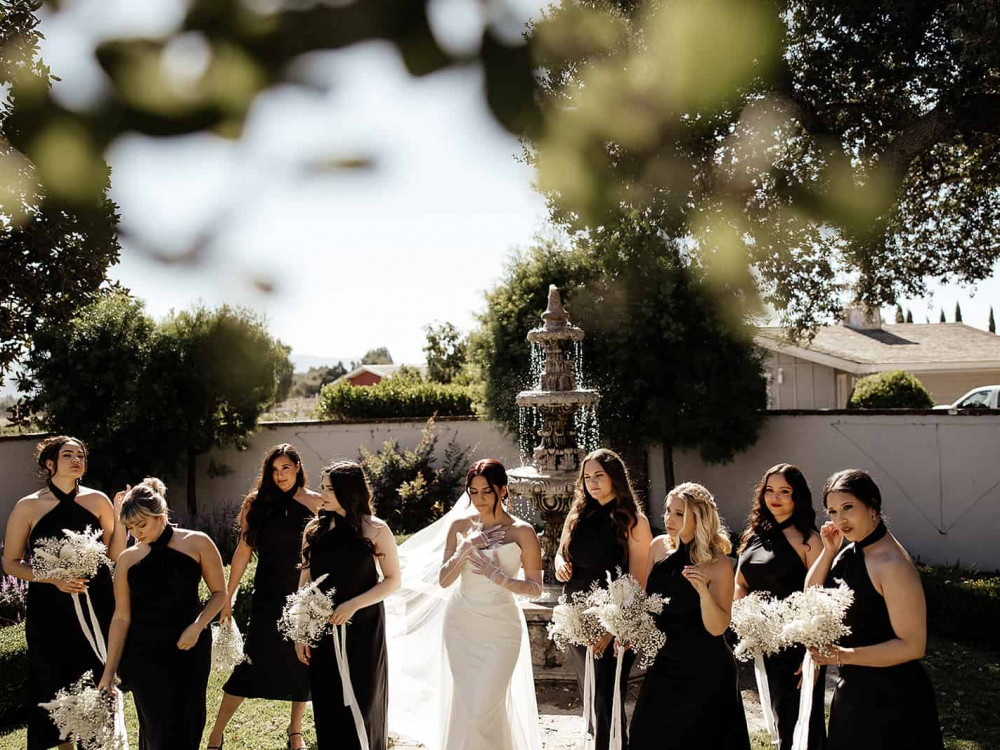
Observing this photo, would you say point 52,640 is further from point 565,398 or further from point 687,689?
point 565,398

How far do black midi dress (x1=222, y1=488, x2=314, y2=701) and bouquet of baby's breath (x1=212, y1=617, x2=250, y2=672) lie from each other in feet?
2.99

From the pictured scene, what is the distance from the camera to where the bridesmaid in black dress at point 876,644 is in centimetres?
350

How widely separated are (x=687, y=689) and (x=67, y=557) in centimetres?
353

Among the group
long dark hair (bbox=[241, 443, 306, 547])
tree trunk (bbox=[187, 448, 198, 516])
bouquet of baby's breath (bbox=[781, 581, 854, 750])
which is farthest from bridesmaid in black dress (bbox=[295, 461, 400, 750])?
tree trunk (bbox=[187, 448, 198, 516])

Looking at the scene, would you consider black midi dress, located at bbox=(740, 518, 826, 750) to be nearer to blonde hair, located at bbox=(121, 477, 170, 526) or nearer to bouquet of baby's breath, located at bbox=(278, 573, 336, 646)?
bouquet of baby's breath, located at bbox=(278, 573, 336, 646)

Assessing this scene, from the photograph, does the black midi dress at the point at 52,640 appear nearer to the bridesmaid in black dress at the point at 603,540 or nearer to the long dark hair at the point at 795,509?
the bridesmaid in black dress at the point at 603,540

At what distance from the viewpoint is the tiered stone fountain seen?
7680 mm

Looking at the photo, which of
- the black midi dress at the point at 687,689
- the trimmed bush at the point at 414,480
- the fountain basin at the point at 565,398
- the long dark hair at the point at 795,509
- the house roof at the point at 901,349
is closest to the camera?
the black midi dress at the point at 687,689

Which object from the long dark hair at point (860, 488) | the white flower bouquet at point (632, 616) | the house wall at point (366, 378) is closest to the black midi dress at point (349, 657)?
the white flower bouquet at point (632, 616)

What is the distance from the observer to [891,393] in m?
18.2

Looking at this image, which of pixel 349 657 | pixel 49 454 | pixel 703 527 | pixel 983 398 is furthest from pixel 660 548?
pixel 983 398

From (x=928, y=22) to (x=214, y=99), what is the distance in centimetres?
843

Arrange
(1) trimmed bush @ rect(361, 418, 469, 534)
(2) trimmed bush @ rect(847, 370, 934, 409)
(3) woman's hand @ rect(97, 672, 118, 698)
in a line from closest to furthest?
(3) woman's hand @ rect(97, 672, 118, 698)
(1) trimmed bush @ rect(361, 418, 469, 534)
(2) trimmed bush @ rect(847, 370, 934, 409)

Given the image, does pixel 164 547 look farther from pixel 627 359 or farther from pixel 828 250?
pixel 627 359
